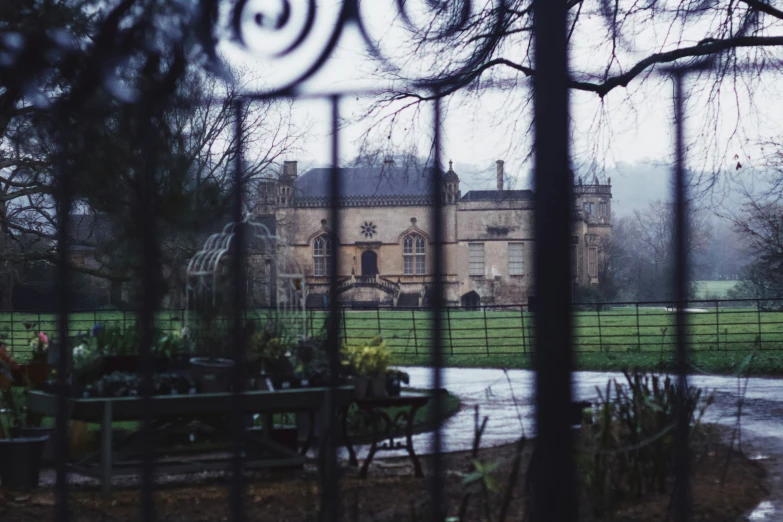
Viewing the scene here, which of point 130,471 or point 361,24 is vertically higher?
point 361,24

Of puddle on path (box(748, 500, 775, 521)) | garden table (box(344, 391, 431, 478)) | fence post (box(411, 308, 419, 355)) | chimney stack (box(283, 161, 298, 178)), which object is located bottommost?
puddle on path (box(748, 500, 775, 521))

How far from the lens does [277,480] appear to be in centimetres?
279

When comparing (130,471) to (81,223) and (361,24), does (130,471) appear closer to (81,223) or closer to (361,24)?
(81,223)

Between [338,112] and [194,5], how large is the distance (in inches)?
15.5

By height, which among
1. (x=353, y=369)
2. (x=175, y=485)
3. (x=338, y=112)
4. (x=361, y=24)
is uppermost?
(x=361, y=24)

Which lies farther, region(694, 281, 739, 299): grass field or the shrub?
the shrub

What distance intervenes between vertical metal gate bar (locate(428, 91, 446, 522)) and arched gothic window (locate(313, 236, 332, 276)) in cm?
24

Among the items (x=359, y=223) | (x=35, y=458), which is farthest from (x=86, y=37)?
(x=35, y=458)

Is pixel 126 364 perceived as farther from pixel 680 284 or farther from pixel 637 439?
pixel 637 439

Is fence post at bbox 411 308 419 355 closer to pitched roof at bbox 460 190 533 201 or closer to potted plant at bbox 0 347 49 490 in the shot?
pitched roof at bbox 460 190 533 201

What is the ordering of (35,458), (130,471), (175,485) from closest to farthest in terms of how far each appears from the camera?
(130,471)
(175,485)
(35,458)

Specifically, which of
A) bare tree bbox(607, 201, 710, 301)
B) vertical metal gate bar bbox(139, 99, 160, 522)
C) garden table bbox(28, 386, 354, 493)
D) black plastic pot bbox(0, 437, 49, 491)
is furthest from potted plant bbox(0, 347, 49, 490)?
bare tree bbox(607, 201, 710, 301)

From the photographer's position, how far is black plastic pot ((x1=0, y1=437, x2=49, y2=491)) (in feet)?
10.7

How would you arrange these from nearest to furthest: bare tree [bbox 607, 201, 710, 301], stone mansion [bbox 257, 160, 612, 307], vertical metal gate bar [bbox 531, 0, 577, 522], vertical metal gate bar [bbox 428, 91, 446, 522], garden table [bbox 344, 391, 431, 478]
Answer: vertical metal gate bar [bbox 531, 0, 577, 522] → vertical metal gate bar [bbox 428, 91, 446, 522] → stone mansion [bbox 257, 160, 612, 307] → bare tree [bbox 607, 201, 710, 301] → garden table [bbox 344, 391, 431, 478]
